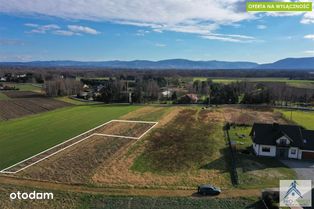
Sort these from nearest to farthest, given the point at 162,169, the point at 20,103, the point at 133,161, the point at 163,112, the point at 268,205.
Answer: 1. the point at 268,205
2. the point at 162,169
3. the point at 133,161
4. the point at 163,112
5. the point at 20,103

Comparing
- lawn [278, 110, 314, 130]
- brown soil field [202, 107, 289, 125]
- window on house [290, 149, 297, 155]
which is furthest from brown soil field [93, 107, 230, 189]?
lawn [278, 110, 314, 130]

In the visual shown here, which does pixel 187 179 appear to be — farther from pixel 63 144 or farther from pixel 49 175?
pixel 63 144

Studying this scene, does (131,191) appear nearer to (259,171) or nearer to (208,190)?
(208,190)

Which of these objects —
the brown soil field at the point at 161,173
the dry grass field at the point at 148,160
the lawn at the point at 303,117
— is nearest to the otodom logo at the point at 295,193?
the dry grass field at the point at 148,160

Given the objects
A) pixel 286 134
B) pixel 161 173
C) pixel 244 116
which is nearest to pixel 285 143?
pixel 286 134

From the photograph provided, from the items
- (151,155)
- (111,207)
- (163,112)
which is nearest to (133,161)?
(151,155)

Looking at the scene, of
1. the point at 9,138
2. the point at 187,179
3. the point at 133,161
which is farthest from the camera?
the point at 9,138
